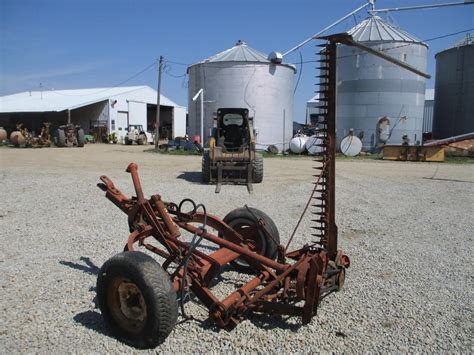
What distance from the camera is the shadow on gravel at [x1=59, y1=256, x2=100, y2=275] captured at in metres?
4.72

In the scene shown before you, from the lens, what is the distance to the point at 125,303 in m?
3.37

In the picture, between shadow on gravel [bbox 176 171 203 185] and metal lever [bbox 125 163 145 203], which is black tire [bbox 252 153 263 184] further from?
metal lever [bbox 125 163 145 203]

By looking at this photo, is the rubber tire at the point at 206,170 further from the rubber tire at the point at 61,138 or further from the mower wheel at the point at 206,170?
the rubber tire at the point at 61,138

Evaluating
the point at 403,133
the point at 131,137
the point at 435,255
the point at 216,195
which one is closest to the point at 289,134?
the point at 403,133

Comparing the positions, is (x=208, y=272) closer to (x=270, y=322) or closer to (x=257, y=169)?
(x=270, y=322)

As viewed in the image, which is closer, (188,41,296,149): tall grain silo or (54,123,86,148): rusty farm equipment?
(188,41,296,149): tall grain silo

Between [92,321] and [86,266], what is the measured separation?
1.37 metres

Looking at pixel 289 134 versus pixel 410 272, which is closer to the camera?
pixel 410 272

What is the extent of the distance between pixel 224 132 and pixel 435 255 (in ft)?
29.2

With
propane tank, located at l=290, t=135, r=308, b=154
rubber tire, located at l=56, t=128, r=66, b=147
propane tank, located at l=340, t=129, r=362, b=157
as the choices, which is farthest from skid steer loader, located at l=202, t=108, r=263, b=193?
rubber tire, located at l=56, t=128, r=66, b=147

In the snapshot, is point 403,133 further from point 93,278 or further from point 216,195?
point 93,278

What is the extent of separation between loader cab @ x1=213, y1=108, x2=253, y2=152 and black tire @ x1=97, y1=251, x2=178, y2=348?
9.60 m

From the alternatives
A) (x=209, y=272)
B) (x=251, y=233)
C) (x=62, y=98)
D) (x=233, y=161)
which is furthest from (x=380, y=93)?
(x=62, y=98)

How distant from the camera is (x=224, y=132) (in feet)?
44.3
